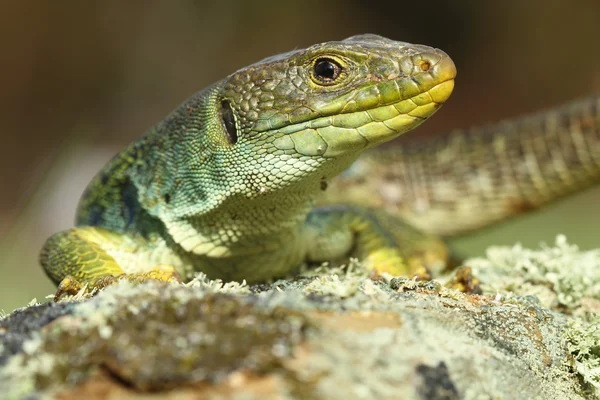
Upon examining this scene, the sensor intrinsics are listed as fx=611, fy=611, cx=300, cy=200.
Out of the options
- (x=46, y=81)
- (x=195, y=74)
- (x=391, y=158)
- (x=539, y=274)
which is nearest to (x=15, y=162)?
(x=46, y=81)

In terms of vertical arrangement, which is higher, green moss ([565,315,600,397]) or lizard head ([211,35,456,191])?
lizard head ([211,35,456,191])

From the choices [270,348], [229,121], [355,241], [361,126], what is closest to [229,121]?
[229,121]

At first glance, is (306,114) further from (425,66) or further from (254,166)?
(425,66)

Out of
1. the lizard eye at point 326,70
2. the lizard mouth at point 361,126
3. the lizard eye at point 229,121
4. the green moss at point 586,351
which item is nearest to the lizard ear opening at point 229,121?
the lizard eye at point 229,121

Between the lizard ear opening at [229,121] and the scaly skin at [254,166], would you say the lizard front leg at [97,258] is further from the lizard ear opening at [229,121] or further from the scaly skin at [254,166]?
the lizard ear opening at [229,121]

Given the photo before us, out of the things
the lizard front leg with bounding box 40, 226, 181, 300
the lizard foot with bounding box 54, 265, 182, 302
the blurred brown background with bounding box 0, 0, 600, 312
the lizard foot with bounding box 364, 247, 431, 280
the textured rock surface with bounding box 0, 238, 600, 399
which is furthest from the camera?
the blurred brown background with bounding box 0, 0, 600, 312

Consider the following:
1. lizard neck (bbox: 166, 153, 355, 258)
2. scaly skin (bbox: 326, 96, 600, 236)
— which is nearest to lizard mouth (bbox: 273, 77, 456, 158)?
lizard neck (bbox: 166, 153, 355, 258)

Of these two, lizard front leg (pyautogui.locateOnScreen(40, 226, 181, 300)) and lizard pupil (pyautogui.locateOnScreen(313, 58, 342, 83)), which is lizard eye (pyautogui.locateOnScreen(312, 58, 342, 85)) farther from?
lizard front leg (pyautogui.locateOnScreen(40, 226, 181, 300))

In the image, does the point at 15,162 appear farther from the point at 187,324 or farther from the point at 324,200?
the point at 187,324
